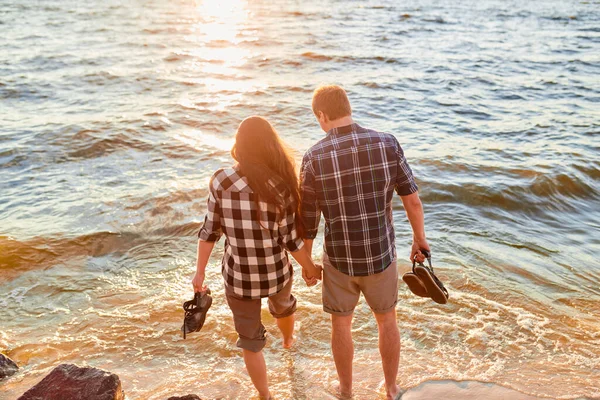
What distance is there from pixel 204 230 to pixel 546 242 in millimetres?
5235

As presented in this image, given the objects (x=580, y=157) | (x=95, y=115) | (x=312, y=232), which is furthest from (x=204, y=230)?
(x=95, y=115)

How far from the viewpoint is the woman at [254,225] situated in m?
3.59

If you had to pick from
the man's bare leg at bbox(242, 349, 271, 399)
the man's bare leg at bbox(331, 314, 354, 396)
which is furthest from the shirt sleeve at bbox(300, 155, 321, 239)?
the man's bare leg at bbox(242, 349, 271, 399)

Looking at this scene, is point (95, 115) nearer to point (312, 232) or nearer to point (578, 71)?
point (312, 232)

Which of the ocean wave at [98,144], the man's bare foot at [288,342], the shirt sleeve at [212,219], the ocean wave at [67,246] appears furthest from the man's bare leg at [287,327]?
the ocean wave at [98,144]

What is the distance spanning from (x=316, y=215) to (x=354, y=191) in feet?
0.95

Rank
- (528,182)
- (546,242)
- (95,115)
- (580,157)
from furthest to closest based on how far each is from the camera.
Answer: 1. (95,115)
2. (580,157)
3. (528,182)
4. (546,242)

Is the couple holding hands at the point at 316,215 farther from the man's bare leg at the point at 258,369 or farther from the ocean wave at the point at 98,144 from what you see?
the ocean wave at the point at 98,144

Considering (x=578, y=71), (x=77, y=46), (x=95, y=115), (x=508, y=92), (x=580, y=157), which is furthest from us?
(x=77, y=46)

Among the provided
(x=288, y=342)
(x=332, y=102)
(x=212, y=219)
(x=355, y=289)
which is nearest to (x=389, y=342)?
(x=355, y=289)

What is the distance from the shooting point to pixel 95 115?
44.4 feet

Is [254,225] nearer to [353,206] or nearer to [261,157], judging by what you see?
[261,157]

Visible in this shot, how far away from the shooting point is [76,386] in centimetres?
396

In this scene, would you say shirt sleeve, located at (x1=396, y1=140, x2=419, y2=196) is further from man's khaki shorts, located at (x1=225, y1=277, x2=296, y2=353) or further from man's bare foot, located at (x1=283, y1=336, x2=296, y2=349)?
man's bare foot, located at (x1=283, y1=336, x2=296, y2=349)
